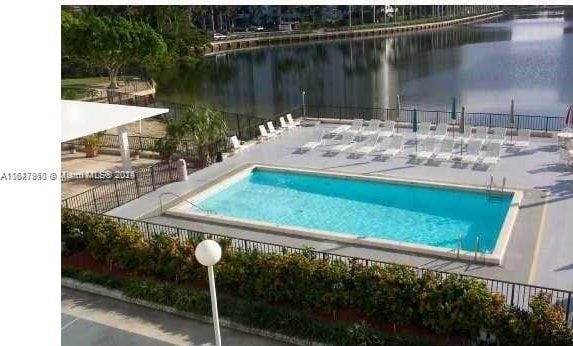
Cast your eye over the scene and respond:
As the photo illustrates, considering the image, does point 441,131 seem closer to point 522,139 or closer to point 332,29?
point 522,139

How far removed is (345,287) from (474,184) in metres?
7.34

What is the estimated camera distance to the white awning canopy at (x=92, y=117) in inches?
581

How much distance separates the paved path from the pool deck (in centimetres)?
341

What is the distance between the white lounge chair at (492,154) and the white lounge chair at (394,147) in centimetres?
271

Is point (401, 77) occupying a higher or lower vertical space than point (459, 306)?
higher

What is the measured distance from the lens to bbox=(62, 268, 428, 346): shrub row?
28.3 ft

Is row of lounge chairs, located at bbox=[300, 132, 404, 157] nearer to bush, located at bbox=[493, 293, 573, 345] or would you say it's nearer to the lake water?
bush, located at bbox=[493, 293, 573, 345]

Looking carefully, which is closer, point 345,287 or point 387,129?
point 345,287

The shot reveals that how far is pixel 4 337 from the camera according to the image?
5.40 meters

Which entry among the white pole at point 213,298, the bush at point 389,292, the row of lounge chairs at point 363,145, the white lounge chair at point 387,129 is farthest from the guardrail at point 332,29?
the white pole at point 213,298

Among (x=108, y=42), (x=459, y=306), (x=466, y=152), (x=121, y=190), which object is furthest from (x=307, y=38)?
(x=459, y=306)

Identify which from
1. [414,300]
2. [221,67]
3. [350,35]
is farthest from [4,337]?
[350,35]

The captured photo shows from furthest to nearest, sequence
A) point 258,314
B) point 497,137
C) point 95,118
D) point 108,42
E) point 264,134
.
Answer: point 108,42
point 264,134
point 497,137
point 95,118
point 258,314

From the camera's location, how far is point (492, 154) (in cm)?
1691
